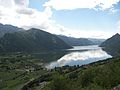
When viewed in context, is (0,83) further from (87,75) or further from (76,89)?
(76,89)

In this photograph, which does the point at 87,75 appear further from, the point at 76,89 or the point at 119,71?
the point at 76,89

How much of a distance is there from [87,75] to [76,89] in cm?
3045

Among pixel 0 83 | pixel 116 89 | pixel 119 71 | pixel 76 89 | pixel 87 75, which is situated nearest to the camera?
pixel 116 89

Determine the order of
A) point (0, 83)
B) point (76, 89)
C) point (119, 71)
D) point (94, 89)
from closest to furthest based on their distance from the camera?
point (94, 89)
point (76, 89)
point (119, 71)
point (0, 83)

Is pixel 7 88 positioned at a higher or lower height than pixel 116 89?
lower

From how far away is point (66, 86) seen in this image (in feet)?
177

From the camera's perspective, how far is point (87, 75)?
81625 mm

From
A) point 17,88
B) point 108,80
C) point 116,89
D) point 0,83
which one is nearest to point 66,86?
point 108,80

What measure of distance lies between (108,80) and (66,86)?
1346cm

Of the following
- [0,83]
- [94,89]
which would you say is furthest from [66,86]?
[0,83]

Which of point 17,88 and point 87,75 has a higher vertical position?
point 87,75

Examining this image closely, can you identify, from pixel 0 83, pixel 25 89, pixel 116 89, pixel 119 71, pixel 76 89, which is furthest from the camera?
pixel 0 83

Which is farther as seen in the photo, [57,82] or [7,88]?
[7,88]

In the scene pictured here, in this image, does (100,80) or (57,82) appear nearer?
(57,82)
